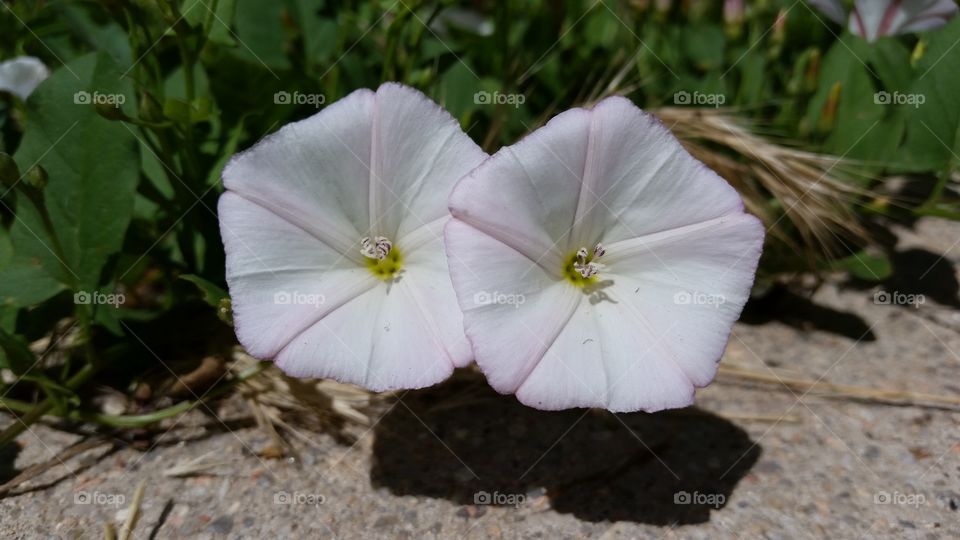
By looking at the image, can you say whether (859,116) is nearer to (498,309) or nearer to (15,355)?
(498,309)

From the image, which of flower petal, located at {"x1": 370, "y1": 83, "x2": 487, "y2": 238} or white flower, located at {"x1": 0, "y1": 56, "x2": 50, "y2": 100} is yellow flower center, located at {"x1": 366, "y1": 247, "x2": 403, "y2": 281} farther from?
white flower, located at {"x1": 0, "y1": 56, "x2": 50, "y2": 100}

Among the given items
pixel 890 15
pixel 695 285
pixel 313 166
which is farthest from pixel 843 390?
pixel 313 166

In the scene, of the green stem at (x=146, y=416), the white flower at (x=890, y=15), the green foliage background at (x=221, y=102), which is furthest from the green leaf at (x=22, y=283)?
the white flower at (x=890, y=15)

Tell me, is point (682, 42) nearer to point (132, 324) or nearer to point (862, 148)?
point (862, 148)

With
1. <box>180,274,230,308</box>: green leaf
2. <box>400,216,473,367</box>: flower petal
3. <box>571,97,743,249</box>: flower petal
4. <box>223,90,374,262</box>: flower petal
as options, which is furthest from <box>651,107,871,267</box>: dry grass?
<box>180,274,230,308</box>: green leaf

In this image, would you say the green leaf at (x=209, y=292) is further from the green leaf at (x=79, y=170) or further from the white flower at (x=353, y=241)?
the green leaf at (x=79, y=170)

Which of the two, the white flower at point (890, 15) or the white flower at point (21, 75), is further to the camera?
the white flower at point (890, 15)

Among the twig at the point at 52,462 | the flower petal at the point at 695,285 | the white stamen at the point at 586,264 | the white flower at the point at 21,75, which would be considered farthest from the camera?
the white flower at the point at 21,75
